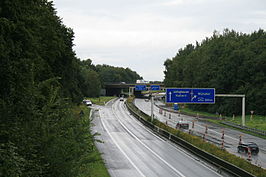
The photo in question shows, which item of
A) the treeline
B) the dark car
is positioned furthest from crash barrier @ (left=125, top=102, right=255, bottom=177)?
the treeline

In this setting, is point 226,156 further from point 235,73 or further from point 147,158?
point 235,73

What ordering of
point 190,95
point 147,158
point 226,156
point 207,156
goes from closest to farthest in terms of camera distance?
point 226,156 → point 207,156 → point 147,158 → point 190,95

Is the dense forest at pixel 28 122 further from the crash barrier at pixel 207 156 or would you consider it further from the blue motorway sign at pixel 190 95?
the blue motorway sign at pixel 190 95

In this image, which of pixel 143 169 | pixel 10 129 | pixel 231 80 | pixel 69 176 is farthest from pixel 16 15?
pixel 231 80

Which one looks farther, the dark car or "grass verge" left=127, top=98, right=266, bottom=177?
the dark car

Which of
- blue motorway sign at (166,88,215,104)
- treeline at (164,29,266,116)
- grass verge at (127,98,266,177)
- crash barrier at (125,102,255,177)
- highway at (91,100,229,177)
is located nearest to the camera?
grass verge at (127,98,266,177)

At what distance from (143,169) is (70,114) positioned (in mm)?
11298

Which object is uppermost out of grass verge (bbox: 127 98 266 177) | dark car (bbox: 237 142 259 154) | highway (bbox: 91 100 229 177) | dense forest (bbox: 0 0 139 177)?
dense forest (bbox: 0 0 139 177)

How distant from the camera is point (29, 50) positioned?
2503 cm

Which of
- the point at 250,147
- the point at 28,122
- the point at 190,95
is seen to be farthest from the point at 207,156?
the point at 190,95

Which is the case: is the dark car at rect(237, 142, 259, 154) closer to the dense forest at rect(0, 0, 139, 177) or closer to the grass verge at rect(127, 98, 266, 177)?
the grass verge at rect(127, 98, 266, 177)

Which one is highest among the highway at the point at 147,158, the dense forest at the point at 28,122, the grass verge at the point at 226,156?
the dense forest at the point at 28,122

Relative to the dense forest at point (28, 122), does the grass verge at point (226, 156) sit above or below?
below

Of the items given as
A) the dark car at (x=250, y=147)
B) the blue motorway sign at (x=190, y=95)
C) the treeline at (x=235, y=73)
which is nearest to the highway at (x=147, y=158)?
the dark car at (x=250, y=147)
